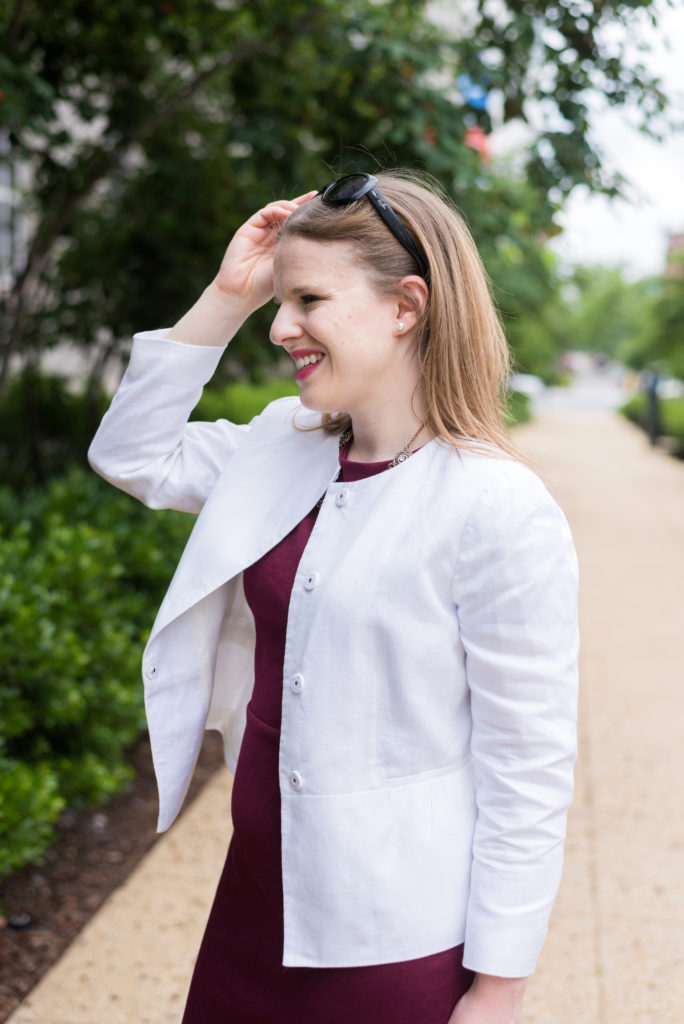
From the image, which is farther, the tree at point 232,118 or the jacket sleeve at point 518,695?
the tree at point 232,118

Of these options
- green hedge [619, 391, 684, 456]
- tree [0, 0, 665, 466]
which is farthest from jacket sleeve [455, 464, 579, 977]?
green hedge [619, 391, 684, 456]

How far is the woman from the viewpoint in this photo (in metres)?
1.48

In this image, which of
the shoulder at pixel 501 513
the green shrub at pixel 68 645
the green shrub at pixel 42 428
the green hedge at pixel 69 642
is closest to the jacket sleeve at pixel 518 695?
the shoulder at pixel 501 513

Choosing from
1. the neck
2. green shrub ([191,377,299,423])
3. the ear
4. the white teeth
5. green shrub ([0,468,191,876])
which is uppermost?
the ear

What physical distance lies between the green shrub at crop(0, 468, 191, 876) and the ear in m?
2.09

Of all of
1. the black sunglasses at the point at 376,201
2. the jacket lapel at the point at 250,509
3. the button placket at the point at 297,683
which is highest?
the black sunglasses at the point at 376,201

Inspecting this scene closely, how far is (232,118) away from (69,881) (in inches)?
178

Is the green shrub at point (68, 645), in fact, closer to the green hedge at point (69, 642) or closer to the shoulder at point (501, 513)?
the green hedge at point (69, 642)

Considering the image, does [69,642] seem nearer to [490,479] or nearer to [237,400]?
[490,479]

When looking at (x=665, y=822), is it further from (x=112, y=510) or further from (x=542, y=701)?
(x=542, y=701)

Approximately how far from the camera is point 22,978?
303cm

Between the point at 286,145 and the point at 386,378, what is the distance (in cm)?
403

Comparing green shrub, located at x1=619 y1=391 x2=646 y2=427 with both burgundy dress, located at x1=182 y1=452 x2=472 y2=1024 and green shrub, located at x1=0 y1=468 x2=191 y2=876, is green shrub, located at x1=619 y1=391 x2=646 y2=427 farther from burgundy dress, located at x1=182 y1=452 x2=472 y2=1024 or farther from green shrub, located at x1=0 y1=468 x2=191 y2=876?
burgundy dress, located at x1=182 y1=452 x2=472 y2=1024

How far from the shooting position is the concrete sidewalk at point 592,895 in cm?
296
